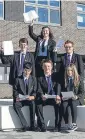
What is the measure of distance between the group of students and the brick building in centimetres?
1380

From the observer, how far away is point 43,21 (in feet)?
74.5

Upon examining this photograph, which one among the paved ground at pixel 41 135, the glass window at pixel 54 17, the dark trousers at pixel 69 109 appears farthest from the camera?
the glass window at pixel 54 17

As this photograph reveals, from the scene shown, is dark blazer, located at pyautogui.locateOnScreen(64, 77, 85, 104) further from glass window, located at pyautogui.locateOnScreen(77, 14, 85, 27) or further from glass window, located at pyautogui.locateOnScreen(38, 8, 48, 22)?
glass window, located at pyautogui.locateOnScreen(77, 14, 85, 27)

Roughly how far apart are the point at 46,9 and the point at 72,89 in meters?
16.4

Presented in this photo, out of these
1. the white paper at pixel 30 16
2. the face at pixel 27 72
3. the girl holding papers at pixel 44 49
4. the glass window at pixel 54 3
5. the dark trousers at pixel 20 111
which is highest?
the glass window at pixel 54 3

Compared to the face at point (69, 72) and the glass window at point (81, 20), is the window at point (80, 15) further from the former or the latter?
the face at point (69, 72)

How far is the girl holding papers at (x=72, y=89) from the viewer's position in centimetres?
711

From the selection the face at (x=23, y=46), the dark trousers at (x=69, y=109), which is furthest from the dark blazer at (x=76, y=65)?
the face at (x=23, y=46)

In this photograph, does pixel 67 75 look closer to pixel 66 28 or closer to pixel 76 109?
pixel 76 109

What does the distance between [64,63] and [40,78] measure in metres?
0.60

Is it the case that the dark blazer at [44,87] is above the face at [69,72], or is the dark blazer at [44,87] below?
below

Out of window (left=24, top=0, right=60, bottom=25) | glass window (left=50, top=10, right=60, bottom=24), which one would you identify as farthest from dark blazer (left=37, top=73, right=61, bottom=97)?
glass window (left=50, top=10, right=60, bottom=24)

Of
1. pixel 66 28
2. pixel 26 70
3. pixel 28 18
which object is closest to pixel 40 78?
pixel 26 70

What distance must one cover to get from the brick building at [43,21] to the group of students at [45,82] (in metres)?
13.8
